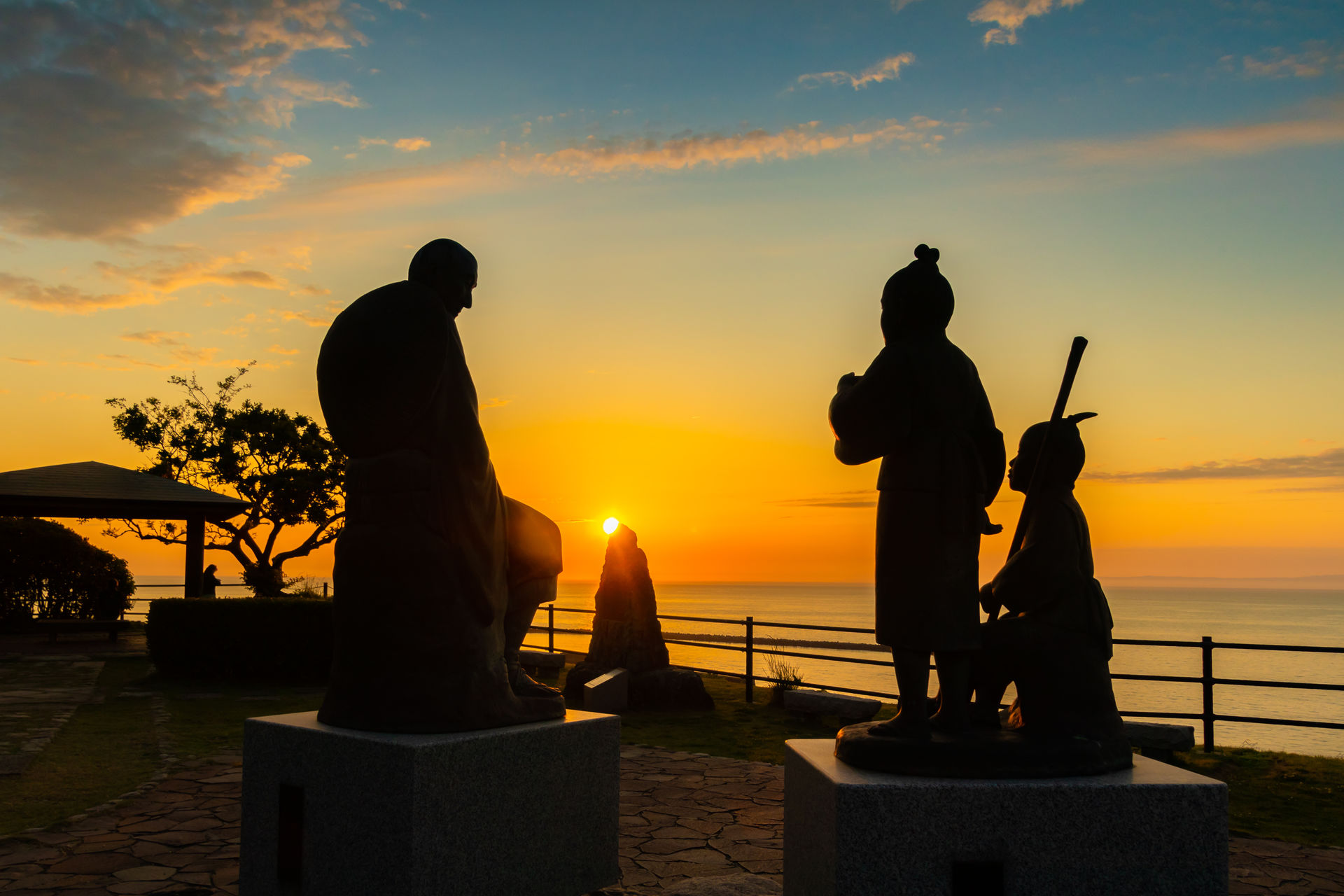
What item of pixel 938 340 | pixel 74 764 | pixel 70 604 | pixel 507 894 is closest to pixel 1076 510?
pixel 938 340

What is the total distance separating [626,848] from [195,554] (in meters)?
16.6

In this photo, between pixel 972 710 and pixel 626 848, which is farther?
pixel 626 848

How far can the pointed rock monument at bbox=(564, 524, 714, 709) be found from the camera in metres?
10.9

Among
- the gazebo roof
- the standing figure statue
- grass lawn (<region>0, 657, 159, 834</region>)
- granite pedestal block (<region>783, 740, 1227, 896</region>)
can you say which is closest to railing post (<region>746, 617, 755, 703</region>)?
grass lawn (<region>0, 657, 159, 834</region>)

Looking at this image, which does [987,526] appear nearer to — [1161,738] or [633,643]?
[1161,738]

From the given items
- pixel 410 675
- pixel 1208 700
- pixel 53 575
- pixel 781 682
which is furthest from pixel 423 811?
pixel 53 575

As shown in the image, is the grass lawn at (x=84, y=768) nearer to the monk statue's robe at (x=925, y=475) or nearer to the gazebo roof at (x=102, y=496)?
the monk statue's robe at (x=925, y=475)

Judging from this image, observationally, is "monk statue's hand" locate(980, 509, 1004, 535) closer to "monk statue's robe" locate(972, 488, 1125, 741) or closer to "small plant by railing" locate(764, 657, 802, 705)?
"monk statue's robe" locate(972, 488, 1125, 741)

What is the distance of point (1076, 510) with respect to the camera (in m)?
4.10

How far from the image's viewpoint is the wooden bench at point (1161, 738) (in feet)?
26.7

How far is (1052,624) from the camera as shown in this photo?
3.89 m

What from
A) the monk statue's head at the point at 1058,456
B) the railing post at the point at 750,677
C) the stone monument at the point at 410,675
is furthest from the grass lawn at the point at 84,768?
the railing post at the point at 750,677

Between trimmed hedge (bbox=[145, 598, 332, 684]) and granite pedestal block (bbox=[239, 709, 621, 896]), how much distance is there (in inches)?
386

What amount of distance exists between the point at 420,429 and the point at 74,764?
5562mm
